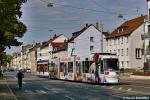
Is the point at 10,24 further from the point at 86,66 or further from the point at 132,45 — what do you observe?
the point at 132,45

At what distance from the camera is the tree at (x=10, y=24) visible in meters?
25.2

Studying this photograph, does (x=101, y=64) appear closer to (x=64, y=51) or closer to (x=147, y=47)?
(x=147, y=47)

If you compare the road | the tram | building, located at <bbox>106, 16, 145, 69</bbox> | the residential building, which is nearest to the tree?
the road

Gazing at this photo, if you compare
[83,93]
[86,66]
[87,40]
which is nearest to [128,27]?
[87,40]

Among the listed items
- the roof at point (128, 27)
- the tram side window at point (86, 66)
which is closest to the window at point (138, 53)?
the roof at point (128, 27)

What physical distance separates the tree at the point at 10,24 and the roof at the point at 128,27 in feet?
196

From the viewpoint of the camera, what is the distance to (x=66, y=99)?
2612 cm

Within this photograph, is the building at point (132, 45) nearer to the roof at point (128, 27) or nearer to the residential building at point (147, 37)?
the roof at point (128, 27)

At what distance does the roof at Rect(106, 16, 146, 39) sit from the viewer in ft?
325

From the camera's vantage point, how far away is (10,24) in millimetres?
29688

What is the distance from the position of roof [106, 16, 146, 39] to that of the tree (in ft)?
196

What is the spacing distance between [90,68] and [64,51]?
8024 cm

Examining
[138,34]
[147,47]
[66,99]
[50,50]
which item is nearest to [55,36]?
[50,50]

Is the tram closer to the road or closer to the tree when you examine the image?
the road
